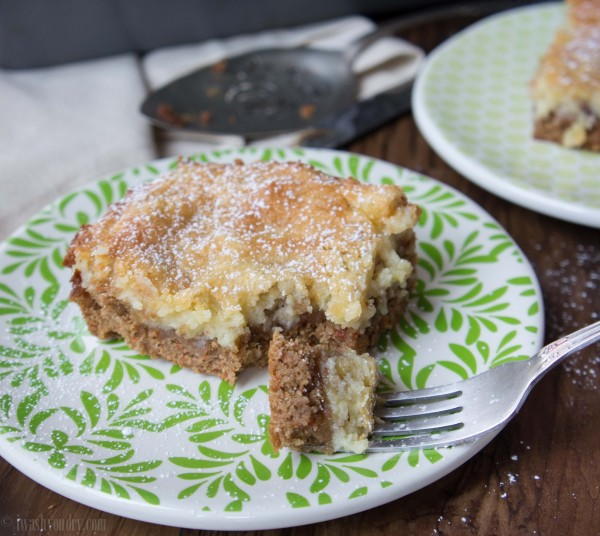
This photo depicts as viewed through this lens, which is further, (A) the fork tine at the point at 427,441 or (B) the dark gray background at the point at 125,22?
(B) the dark gray background at the point at 125,22

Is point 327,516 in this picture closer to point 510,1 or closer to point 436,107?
point 436,107

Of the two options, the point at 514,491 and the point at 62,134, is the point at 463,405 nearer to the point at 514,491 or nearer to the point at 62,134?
the point at 514,491

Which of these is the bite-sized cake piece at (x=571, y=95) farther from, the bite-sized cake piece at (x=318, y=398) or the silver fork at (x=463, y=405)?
the bite-sized cake piece at (x=318, y=398)

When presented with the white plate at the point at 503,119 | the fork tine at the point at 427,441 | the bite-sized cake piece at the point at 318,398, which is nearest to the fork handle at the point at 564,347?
the fork tine at the point at 427,441

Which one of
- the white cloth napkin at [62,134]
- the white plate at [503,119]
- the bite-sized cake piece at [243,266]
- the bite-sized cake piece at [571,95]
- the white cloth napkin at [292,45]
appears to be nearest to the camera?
the bite-sized cake piece at [243,266]

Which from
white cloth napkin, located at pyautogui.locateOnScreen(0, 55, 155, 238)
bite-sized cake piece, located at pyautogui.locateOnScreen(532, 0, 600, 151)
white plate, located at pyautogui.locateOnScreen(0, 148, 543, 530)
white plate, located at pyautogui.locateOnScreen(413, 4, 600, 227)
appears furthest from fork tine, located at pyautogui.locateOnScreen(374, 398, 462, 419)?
white cloth napkin, located at pyautogui.locateOnScreen(0, 55, 155, 238)

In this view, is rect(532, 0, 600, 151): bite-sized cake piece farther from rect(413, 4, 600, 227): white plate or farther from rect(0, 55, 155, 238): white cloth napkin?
rect(0, 55, 155, 238): white cloth napkin
